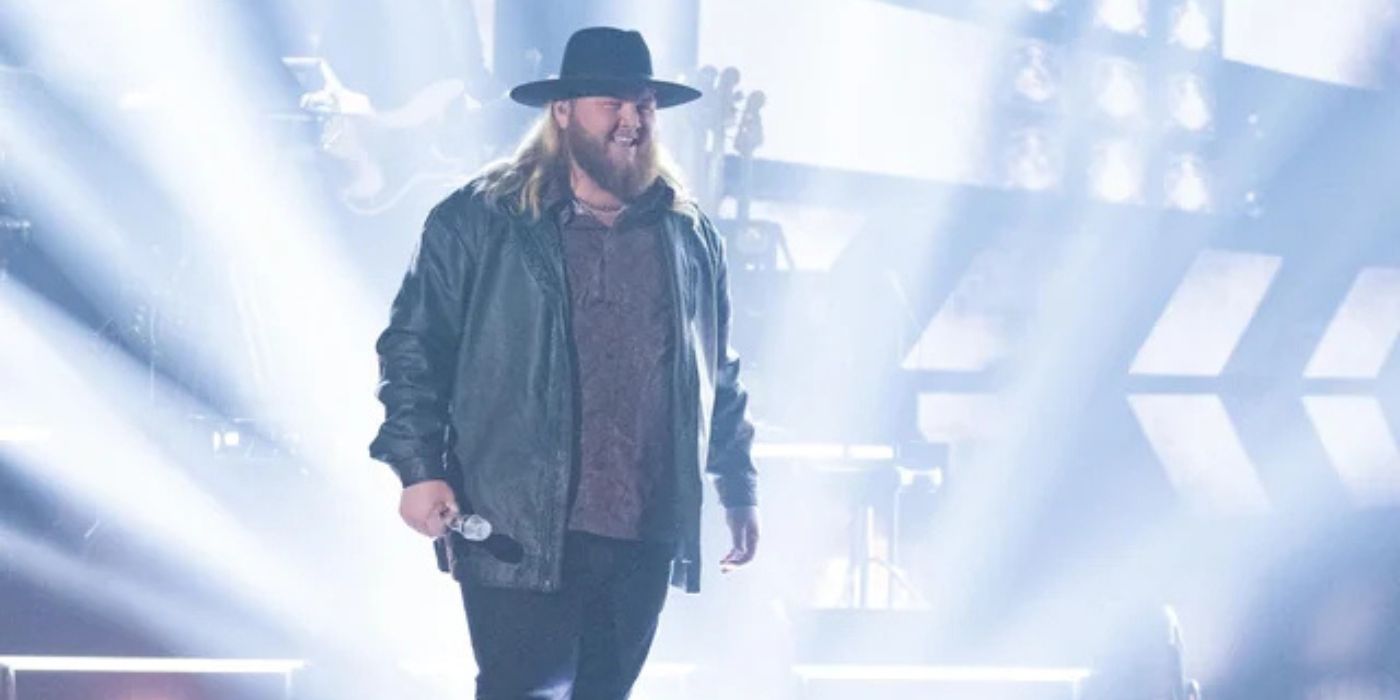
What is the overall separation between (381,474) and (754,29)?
2985 millimetres

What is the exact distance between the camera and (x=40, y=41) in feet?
21.6

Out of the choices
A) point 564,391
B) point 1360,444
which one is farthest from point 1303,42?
point 564,391

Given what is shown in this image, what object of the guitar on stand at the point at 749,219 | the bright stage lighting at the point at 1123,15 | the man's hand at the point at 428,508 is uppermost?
the bright stage lighting at the point at 1123,15

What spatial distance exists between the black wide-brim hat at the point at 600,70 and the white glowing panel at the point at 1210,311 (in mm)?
6126

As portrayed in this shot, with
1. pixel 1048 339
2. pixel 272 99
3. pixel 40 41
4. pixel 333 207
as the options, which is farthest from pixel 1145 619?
pixel 40 41

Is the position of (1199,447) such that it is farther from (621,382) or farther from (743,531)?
(621,382)

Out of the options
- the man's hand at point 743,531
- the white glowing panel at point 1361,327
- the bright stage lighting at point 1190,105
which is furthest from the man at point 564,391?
the white glowing panel at point 1361,327

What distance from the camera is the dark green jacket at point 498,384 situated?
2.68 meters

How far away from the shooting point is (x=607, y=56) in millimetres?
2900

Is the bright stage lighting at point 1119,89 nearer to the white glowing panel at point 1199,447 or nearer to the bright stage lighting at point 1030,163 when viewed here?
the bright stage lighting at point 1030,163

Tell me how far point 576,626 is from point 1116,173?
6.05 m

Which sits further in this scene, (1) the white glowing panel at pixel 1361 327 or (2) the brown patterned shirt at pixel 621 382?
(1) the white glowing panel at pixel 1361 327

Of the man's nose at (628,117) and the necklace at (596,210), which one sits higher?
the man's nose at (628,117)

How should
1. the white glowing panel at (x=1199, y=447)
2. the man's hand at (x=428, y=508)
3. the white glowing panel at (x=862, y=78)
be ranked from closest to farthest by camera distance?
the man's hand at (x=428, y=508) < the white glowing panel at (x=862, y=78) < the white glowing panel at (x=1199, y=447)
